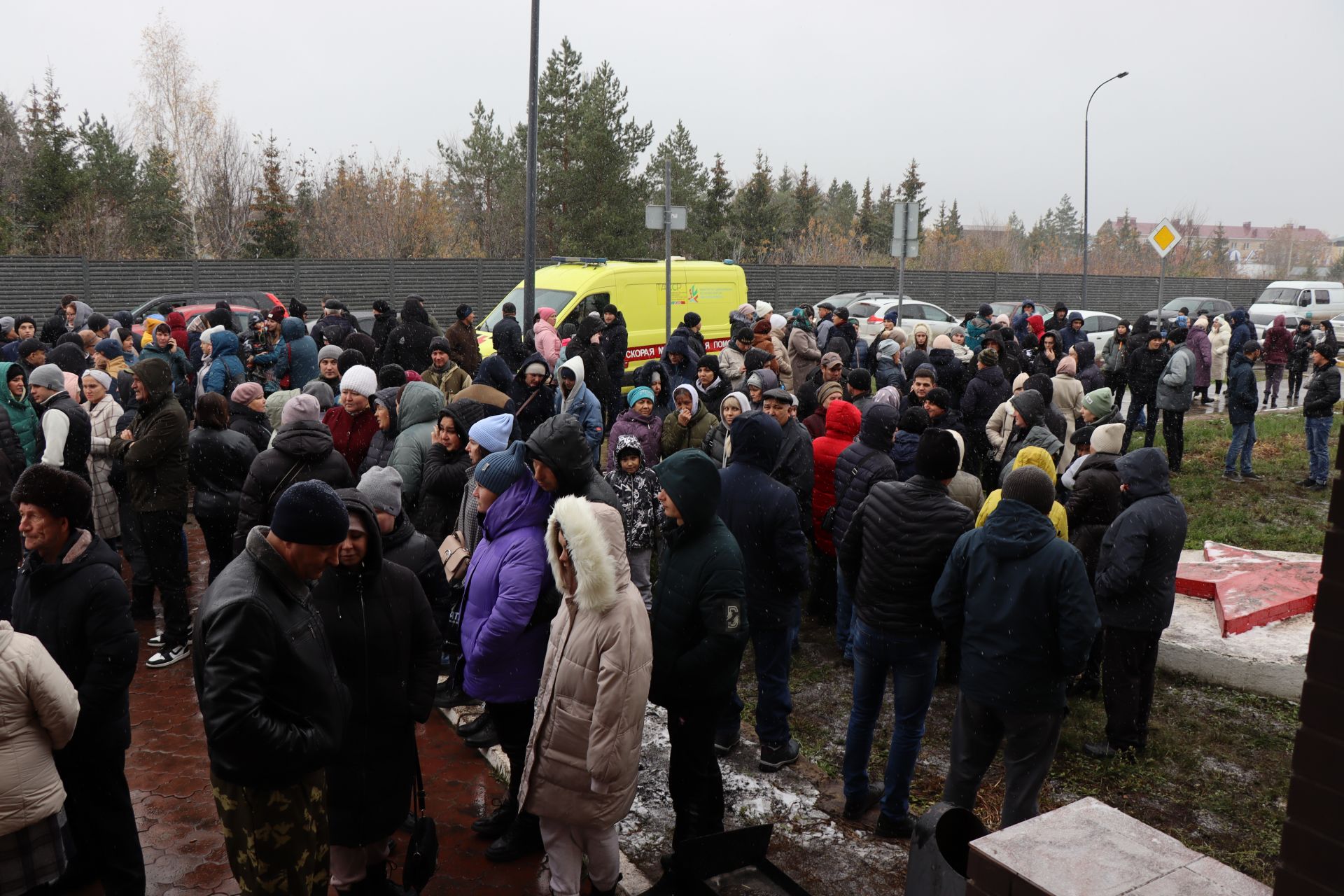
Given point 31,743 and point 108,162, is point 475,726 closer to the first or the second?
point 31,743

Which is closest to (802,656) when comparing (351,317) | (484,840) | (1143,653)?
(1143,653)

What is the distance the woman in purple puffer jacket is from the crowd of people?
0.01m

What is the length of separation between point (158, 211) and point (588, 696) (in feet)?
137

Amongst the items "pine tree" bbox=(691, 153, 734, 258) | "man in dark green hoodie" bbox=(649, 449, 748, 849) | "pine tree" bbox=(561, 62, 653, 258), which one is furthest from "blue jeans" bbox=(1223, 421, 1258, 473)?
"pine tree" bbox=(691, 153, 734, 258)

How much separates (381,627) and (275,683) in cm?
77

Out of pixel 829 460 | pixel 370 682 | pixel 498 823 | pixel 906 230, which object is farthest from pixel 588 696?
pixel 906 230

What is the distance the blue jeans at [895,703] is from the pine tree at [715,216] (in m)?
45.2

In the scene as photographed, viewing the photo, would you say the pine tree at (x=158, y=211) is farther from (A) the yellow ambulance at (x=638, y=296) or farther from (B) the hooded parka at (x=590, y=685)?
(B) the hooded parka at (x=590, y=685)

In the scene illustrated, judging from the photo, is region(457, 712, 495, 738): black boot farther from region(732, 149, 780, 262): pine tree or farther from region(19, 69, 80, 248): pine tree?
region(732, 149, 780, 262): pine tree

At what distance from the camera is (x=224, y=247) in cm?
4141

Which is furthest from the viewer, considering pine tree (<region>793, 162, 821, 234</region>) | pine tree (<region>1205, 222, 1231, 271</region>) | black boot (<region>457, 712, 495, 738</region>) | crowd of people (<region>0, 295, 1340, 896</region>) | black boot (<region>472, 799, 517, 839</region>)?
pine tree (<region>1205, 222, 1231, 271</region>)

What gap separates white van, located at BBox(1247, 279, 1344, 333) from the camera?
100 ft

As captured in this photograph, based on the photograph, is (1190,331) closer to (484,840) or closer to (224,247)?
(484,840)

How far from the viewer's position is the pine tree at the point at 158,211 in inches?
1495
